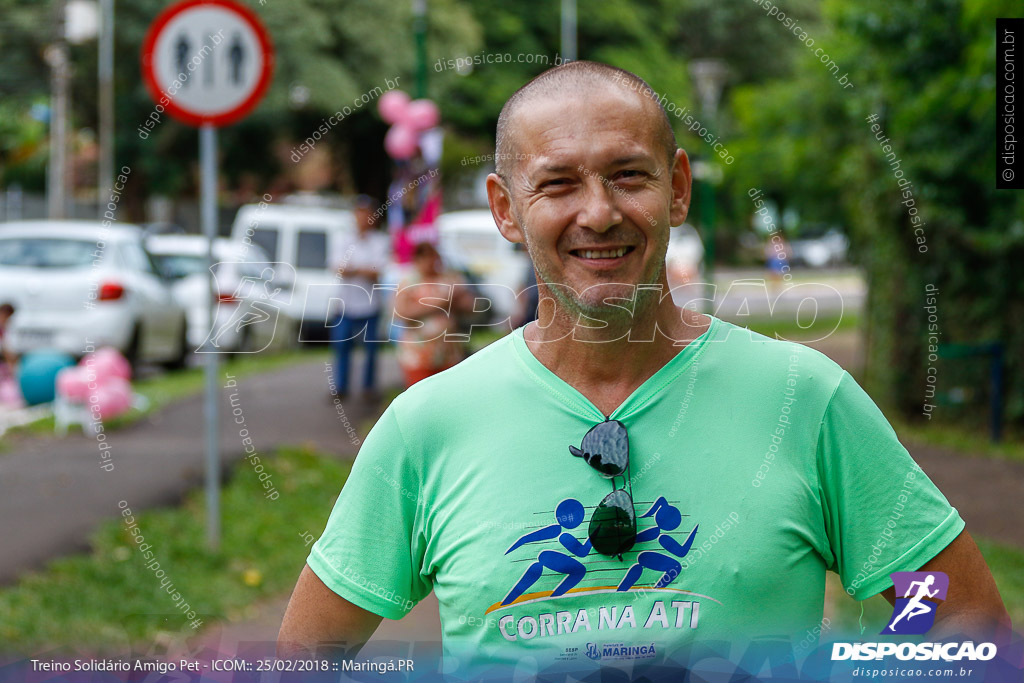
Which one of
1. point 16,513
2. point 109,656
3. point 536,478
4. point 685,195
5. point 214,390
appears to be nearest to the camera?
point 109,656

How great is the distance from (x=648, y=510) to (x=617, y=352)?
0.82ft

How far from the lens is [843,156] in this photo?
39.1ft

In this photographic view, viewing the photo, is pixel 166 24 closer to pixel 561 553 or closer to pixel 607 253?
pixel 607 253

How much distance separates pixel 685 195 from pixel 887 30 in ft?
25.6

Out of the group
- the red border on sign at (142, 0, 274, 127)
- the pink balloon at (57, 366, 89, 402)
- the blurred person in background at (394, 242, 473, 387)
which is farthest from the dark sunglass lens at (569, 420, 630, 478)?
the pink balloon at (57, 366, 89, 402)

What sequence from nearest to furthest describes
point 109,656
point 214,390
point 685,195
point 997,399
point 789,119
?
point 109,656, point 685,195, point 214,390, point 997,399, point 789,119

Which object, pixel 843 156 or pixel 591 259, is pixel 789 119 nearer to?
pixel 843 156

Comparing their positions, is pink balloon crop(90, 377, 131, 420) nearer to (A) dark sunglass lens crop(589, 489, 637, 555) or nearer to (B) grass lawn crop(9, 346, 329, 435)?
(B) grass lawn crop(9, 346, 329, 435)

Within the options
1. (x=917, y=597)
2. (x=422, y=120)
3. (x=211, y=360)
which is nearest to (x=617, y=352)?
(x=917, y=597)

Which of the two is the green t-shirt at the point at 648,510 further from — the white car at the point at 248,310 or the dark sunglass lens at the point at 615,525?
the white car at the point at 248,310

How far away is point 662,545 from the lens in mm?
1612

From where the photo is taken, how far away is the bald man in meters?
1.61

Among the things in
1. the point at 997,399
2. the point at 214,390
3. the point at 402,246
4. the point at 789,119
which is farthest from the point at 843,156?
the point at 214,390
